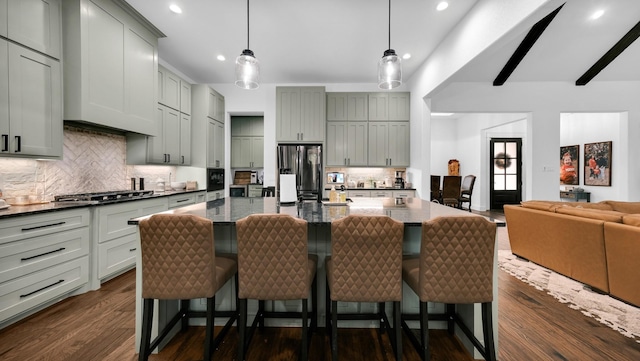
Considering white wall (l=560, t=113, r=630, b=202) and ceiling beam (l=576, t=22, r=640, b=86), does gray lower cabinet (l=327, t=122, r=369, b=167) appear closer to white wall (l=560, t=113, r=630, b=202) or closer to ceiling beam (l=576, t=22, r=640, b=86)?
ceiling beam (l=576, t=22, r=640, b=86)

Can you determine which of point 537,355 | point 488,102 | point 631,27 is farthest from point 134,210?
point 631,27

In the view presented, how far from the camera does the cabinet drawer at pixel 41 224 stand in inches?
77.5

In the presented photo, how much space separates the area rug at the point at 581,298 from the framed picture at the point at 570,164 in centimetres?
535

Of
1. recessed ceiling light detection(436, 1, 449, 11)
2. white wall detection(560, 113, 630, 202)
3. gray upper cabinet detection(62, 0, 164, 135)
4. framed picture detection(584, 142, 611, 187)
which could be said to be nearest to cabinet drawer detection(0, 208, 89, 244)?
gray upper cabinet detection(62, 0, 164, 135)

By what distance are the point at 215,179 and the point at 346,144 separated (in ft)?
9.12

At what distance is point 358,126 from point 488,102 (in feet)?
9.08

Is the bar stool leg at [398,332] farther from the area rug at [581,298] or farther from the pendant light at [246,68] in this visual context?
the pendant light at [246,68]

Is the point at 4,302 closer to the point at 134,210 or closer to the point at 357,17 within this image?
the point at 134,210

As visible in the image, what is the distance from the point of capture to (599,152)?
6113 mm

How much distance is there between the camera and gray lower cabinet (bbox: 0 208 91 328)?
1975 millimetres

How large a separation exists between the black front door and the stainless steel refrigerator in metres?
6.07

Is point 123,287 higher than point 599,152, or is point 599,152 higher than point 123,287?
point 599,152

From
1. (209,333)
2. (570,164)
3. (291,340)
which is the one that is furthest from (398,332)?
(570,164)

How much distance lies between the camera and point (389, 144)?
5492 millimetres
